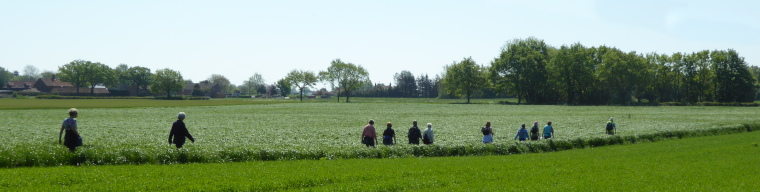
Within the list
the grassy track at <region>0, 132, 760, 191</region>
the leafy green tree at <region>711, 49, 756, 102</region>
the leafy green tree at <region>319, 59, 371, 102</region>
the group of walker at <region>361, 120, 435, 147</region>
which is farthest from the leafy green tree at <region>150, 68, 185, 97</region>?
the grassy track at <region>0, 132, 760, 191</region>

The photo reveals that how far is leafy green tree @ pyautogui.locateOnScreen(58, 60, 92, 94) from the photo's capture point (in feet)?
625

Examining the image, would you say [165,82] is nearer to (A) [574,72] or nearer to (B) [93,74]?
(B) [93,74]

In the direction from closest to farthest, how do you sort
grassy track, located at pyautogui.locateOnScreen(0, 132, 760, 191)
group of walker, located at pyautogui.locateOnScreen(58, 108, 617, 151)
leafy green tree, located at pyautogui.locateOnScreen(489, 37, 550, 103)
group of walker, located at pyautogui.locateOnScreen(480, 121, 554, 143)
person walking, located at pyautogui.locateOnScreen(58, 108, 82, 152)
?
1. grassy track, located at pyautogui.locateOnScreen(0, 132, 760, 191)
2. person walking, located at pyautogui.locateOnScreen(58, 108, 82, 152)
3. group of walker, located at pyautogui.locateOnScreen(58, 108, 617, 151)
4. group of walker, located at pyautogui.locateOnScreen(480, 121, 554, 143)
5. leafy green tree, located at pyautogui.locateOnScreen(489, 37, 550, 103)

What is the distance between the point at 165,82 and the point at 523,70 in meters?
122

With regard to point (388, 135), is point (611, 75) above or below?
above

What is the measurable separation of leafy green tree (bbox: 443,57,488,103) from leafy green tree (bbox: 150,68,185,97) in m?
99.2

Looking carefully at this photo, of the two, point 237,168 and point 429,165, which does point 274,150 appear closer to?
point 237,168

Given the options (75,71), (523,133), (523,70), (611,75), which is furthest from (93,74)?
(523,133)

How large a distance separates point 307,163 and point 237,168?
3.13 m

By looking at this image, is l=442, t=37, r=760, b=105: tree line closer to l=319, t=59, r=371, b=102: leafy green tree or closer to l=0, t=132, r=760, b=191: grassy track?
l=319, t=59, r=371, b=102: leafy green tree

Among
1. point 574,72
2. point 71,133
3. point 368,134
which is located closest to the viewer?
point 71,133

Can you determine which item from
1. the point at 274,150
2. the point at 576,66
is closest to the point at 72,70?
the point at 576,66

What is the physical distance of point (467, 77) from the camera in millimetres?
155375

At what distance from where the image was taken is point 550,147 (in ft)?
102
